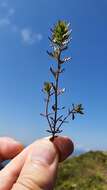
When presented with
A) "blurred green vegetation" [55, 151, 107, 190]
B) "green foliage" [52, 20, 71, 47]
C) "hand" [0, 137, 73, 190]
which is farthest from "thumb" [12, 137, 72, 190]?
"blurred green vegetation" [55, 151, 107, 190]

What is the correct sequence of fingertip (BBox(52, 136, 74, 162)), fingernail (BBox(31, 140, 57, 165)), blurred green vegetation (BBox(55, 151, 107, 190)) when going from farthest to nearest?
1. blurred green vegetation (BBox(55, 151, 107, 190))
2. fingernail (BBox(31, 140, 57, 165))
3. fingertip (BBox(52, 136, 74, 162))

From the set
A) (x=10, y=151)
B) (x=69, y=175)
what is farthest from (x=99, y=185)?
(x=10, y=151)

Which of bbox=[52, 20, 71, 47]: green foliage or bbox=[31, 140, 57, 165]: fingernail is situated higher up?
bbox=[52, 20, 71, 47]: green foliage

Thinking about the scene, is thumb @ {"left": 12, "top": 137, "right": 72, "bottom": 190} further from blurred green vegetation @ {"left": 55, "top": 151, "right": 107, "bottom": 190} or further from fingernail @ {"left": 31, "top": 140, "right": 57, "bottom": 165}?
blurred green vegetation @ {"left": 55, "top": 151, "right": 107, "bottom": 190}

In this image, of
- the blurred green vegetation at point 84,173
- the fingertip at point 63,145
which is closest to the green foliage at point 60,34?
the fingertip at point 63,145

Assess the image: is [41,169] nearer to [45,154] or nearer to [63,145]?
[45,154]

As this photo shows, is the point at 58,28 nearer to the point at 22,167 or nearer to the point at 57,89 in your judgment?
the point at 57,89

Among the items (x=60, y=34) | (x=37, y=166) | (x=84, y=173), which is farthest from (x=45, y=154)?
(x=84, y=173)

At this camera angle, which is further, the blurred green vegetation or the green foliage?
the blurred green vegetation

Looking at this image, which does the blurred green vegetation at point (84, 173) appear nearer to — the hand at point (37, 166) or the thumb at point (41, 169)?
the hand at point (37, 166)
